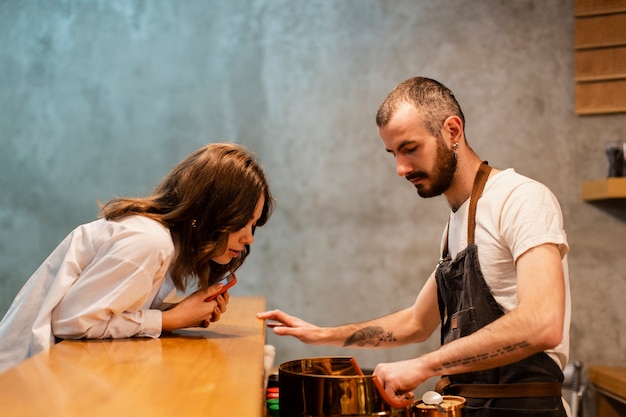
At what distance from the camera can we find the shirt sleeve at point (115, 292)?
1.80m

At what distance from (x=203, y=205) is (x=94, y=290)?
0.40 m

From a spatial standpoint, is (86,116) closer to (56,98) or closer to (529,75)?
(56,98)

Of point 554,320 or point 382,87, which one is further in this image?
point 382,87

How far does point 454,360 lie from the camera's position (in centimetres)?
157

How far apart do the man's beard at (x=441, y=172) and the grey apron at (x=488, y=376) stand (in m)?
0.10

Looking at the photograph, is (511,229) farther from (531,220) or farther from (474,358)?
A: (474,358)

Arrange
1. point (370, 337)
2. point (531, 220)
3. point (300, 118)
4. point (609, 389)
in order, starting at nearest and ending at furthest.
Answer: point (531, 220) → point (370, 337) → point (609, 389) → point (300, 118)

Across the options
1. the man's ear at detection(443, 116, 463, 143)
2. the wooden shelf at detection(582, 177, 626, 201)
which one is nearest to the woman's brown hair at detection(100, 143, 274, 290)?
the man's ear at detection(443, 116, 463, 143)

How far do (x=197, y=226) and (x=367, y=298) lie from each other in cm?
256

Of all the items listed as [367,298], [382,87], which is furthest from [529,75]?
[367,298]

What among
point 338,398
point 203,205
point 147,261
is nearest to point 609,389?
point 203,205

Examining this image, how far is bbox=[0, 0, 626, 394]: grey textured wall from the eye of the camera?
177 inches

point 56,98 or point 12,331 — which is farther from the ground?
point 56,98

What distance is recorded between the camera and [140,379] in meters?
1.19
